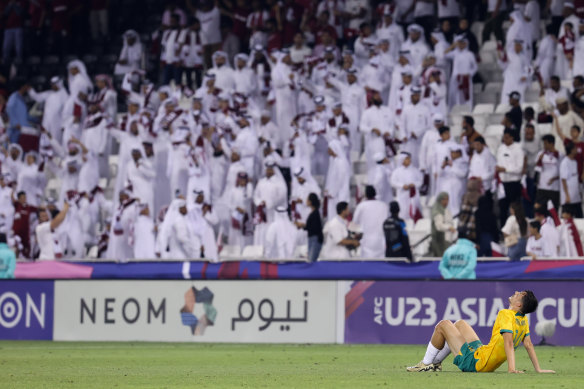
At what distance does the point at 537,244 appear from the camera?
20.6m

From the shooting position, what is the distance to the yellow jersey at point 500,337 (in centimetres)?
1153

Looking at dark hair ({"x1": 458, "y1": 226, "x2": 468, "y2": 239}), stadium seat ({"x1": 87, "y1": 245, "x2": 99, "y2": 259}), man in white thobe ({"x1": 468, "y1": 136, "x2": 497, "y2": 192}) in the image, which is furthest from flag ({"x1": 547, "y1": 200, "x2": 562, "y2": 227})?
stadium seat ({"x1": 87, "y1": 245, "x2": 99, "y2": 259})

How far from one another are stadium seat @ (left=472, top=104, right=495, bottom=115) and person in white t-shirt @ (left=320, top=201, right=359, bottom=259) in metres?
4.12

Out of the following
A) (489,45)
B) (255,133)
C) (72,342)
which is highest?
(489,45)

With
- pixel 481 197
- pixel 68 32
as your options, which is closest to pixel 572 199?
pixel 481 197

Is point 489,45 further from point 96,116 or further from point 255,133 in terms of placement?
point 96,116

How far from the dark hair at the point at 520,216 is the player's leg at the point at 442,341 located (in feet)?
28.4

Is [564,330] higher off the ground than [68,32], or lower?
lower

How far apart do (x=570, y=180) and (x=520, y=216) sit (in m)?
1.71

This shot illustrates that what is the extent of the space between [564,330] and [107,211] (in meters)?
12.1

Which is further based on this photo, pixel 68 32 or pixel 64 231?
pixel 68 32

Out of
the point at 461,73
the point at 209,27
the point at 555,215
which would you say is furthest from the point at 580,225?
the point at 209,27

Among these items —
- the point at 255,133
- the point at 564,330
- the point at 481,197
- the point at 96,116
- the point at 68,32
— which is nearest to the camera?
the point at 564,330

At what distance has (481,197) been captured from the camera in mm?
21625
